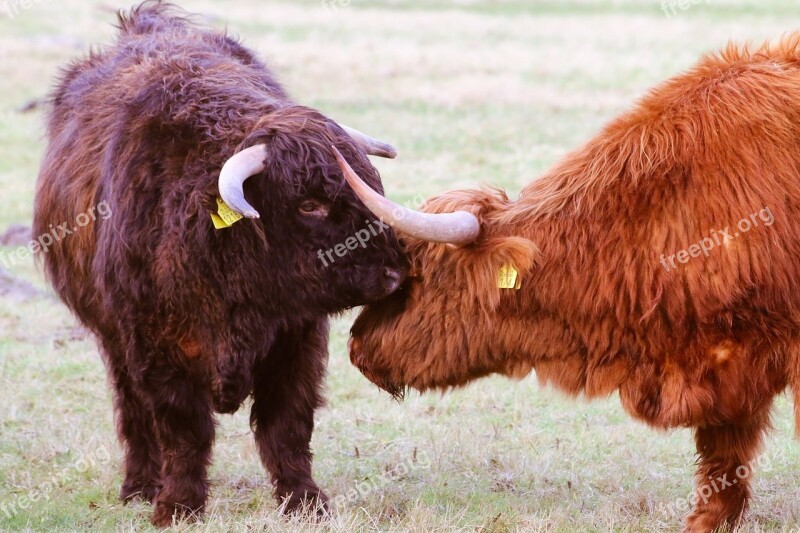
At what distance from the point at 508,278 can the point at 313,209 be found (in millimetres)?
767

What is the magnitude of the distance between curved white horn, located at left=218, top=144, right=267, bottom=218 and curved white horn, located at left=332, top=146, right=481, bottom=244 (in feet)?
0.97

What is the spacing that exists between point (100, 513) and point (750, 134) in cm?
307

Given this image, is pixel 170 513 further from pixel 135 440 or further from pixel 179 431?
pixel 135 440

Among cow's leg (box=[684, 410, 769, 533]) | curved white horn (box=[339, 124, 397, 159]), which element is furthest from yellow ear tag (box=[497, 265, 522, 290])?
cow's leg (box=[684, 410, 769, 533])

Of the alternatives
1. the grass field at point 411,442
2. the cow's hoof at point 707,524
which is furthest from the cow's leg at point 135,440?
the cow's hoof at point 707,524

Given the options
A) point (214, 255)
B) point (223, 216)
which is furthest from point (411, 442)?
point (223, 216)

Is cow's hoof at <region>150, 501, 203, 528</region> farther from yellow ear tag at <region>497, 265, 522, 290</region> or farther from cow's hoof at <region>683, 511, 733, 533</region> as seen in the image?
cow's hoof at <region>683, 511, 733, 533</region>

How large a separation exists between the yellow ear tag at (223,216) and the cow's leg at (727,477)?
2.07 metres

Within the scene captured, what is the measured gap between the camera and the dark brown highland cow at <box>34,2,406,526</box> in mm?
4184

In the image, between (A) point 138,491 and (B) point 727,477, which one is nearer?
(B) point 727,477

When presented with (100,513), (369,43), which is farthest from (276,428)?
(369,43)

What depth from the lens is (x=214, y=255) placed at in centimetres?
419

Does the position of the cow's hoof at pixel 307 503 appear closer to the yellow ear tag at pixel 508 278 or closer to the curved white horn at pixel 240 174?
the yellow ear tag at pixel 508 278

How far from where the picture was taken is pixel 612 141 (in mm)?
4336
